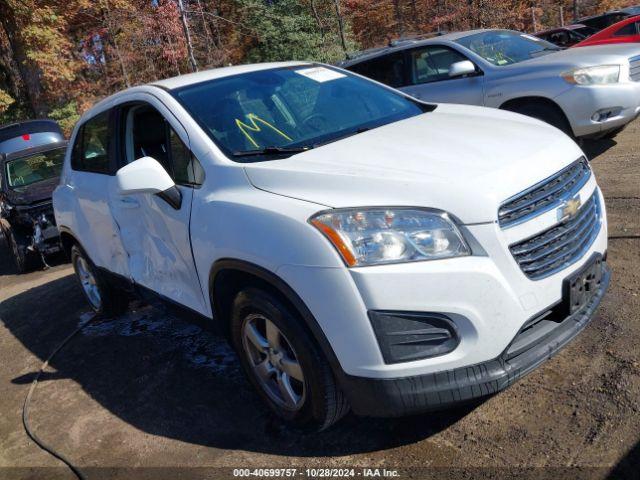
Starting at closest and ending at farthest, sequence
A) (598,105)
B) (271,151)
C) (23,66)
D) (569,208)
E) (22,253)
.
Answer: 1. (569,208)
2. (271,151)
3. (598,105)
4. (22,253)
5. (23,66)

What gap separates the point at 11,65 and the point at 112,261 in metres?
17.5

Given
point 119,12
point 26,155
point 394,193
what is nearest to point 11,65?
point 119,12

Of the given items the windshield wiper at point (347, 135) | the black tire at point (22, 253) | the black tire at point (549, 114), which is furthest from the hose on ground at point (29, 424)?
the black tire at point (549, 114)

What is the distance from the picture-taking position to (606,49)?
7.00 metres

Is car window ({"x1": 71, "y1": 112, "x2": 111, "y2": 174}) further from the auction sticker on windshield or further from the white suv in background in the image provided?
the auction sticker on windshield

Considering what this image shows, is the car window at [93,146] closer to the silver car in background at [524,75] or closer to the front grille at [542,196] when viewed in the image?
the front grille at [542,196]

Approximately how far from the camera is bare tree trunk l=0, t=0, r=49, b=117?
17766 millimetres

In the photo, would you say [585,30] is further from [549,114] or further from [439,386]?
[439,386]

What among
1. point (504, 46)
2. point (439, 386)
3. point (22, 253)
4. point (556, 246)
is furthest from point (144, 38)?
point (439, 386)

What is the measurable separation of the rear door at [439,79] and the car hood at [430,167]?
4209 millimetres

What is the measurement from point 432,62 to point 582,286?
5.81 m

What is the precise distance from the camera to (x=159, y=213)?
356 centimetres

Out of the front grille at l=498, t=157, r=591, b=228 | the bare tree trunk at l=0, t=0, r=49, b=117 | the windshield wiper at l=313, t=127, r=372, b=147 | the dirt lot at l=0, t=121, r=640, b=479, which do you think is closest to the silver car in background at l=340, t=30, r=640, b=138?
the dirt lot at l=0, t=121, r=640, b=479

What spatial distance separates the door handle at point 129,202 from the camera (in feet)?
12.5
